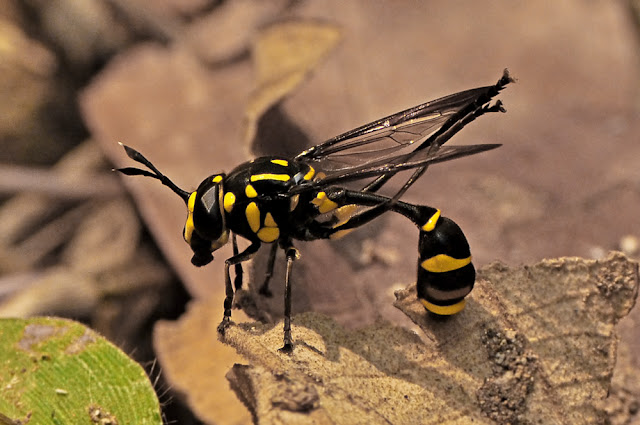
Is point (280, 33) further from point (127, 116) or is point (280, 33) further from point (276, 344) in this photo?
point (276, 344)

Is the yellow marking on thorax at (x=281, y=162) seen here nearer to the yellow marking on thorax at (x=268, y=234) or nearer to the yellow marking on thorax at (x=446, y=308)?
the yellow marking on thorax at (x=268, y=234)

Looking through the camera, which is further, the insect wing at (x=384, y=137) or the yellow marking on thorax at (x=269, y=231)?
the insect wing at (x=384, y=137)

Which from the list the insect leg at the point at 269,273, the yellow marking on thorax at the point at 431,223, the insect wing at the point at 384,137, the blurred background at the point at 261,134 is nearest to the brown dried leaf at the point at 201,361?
the blurred background at the point at 261,134

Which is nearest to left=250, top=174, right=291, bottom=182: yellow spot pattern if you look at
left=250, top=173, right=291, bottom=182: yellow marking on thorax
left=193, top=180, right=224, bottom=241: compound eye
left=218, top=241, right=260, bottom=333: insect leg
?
left=250, top=173, right=291, bottom=182: yellow marking on thorax

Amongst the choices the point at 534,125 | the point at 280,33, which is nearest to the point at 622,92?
the point at 534,125

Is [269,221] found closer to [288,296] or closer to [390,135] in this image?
[288,296]

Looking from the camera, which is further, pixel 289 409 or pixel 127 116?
pixel 127 116
